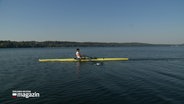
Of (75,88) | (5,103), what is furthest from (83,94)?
(5,103)

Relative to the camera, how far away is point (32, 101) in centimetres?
1102

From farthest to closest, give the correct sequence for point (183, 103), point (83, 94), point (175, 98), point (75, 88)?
point (75, 88) < point (83, 94) < point (175, 98) < point (183, 103)

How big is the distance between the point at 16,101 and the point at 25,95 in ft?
2.58

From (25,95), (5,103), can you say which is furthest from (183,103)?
(5,103)

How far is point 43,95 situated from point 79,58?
17897mm

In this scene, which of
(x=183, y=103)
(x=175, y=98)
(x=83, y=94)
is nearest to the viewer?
(x=183, y=103)

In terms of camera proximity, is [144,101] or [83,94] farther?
[83,94]

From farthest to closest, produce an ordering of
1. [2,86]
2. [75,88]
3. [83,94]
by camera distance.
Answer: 1. [2,86]
2. [75,88]
3. [83,94]

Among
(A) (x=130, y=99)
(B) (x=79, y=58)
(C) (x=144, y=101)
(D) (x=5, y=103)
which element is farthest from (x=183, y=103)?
(B) (x=79, y=58)

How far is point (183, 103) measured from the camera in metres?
10.8

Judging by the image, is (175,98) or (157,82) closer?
(175,98)

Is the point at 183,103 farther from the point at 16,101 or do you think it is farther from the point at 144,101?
the point at 16,101

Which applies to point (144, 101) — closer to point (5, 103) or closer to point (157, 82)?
point (157, 82)

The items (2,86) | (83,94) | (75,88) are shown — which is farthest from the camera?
(2,86)
